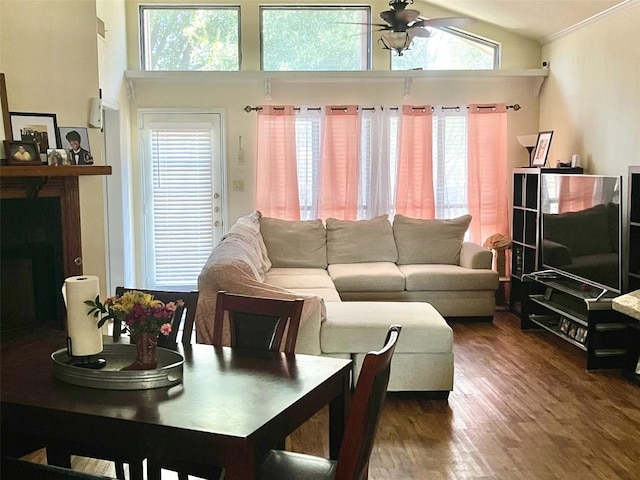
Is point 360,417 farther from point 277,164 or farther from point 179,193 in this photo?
point 179,193

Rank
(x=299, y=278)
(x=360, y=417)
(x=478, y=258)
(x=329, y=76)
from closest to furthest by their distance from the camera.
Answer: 1. (x=360, y=417)
2. (x=299, y=278)
3. (x=478, y=258)
4. (x=329, y=76)

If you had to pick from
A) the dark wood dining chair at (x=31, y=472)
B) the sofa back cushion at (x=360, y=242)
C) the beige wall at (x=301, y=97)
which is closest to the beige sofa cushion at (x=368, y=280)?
the sofa back cushion at (x=360, y=242)

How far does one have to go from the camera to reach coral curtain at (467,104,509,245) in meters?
7.00

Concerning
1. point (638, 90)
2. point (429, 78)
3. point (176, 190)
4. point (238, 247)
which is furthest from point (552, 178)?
point (176, 190)

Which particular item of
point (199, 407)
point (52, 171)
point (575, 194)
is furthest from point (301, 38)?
point (199, 407)

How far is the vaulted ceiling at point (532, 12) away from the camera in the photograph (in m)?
5.59

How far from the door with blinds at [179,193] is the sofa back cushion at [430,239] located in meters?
1.97

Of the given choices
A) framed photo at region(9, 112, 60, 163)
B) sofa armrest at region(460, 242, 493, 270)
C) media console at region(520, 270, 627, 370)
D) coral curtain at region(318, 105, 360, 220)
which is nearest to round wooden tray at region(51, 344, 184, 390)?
framed photo at region(9, 112, 60, 163)

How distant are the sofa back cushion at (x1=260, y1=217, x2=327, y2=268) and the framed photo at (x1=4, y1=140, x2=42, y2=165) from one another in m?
3.22

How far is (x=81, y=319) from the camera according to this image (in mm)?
2174

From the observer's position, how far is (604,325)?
4.56 meters

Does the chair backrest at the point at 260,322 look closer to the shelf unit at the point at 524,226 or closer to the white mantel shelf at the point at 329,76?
the shelf unit at the point at 524,226

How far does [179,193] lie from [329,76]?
78.9 inches

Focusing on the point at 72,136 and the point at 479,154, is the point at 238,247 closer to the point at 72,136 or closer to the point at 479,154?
the point at 72,136
